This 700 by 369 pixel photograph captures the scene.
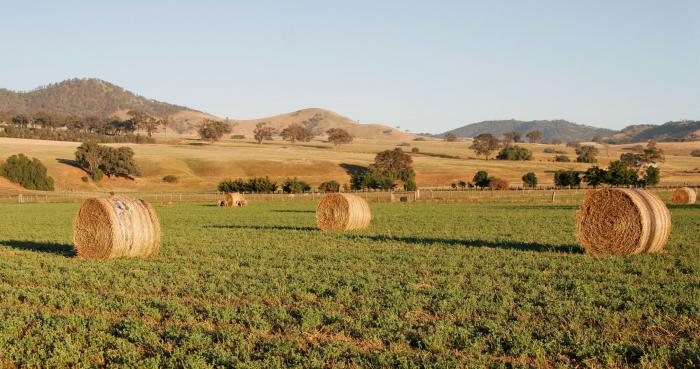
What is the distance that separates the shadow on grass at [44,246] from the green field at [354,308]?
0.57 metres

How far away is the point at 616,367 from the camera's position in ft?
29.0

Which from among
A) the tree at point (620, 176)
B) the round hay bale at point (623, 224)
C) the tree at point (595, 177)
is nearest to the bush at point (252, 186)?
the tree at point (595, 177)

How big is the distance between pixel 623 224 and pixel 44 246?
61.9 feet

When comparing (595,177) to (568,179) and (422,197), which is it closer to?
(568,179)

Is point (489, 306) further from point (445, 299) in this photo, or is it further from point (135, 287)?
point (135, 287)

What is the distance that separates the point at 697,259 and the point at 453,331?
10.6 m

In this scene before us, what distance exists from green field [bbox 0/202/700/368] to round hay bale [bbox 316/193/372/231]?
8.27 m

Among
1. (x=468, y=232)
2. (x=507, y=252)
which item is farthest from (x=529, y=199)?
(x=507, y=252)

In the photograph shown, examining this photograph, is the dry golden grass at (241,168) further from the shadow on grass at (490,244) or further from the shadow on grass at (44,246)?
the shadow on grass at (490,244)

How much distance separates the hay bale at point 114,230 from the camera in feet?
64.1

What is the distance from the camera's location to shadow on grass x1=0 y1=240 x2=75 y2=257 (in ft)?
70.7

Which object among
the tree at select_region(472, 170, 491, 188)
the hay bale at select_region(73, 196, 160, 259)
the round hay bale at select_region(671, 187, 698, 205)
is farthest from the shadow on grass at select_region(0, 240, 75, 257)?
the tree at select_region(472, 170, 491, 188)

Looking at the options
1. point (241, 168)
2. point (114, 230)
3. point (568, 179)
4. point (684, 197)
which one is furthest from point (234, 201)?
point (241, 168)

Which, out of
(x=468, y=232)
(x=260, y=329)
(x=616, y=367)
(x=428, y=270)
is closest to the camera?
(x=616, y=367)
